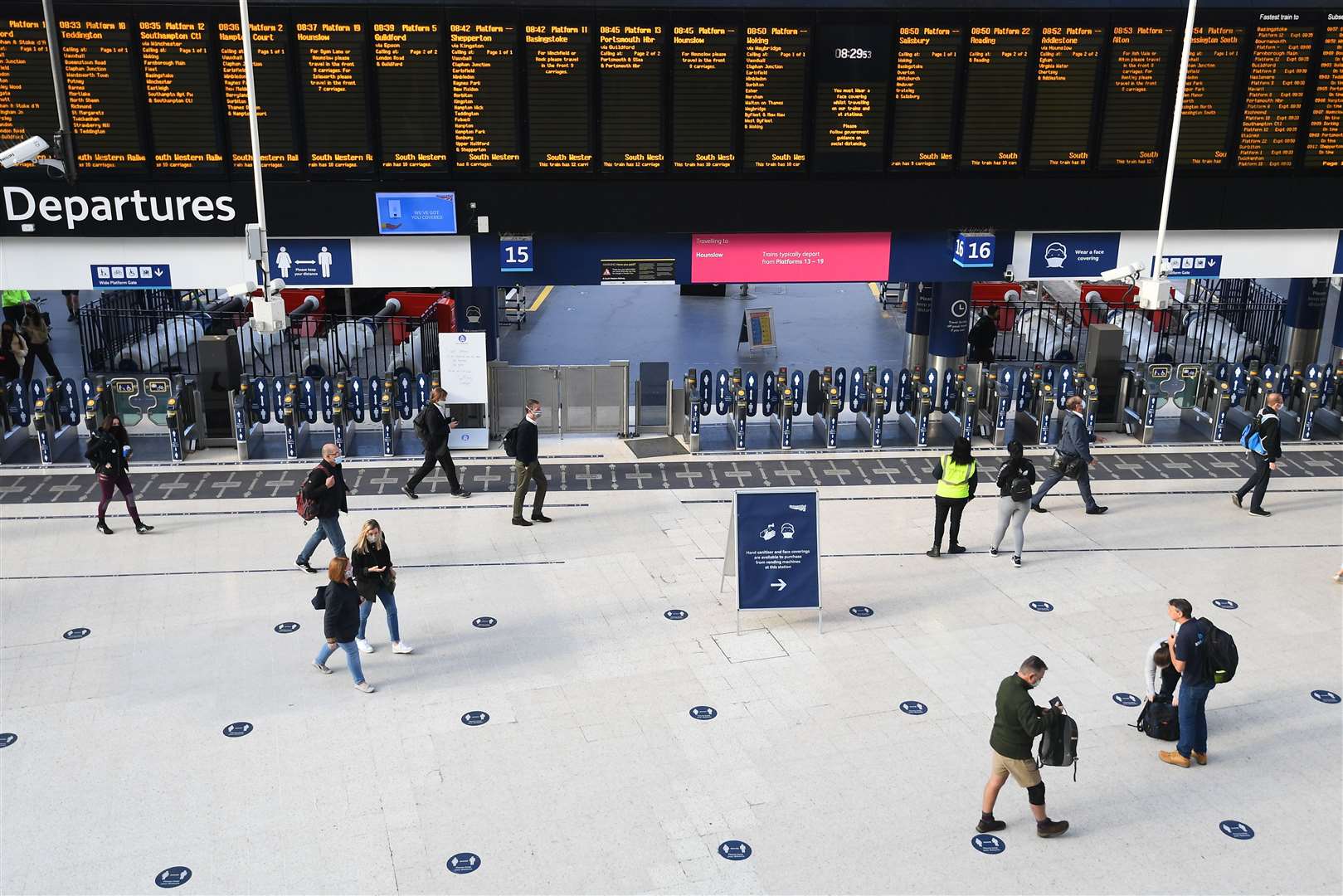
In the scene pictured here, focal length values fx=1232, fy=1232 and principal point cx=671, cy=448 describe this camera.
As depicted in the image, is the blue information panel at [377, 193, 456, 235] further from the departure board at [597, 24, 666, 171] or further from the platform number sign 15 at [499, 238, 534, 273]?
the departure board at [597, 24, 666, 171]

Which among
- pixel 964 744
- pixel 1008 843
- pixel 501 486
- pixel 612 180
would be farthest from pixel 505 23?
pixel 1008 843

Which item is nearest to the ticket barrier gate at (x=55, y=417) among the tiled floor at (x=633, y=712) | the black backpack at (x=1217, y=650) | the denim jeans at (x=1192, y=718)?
the tiled floor at (x=633, y=712)

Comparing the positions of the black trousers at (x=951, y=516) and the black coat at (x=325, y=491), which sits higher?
the black coat at (x=325, y=491)

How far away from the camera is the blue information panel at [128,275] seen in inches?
589

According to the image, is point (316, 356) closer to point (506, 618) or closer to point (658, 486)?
point (658, 486)

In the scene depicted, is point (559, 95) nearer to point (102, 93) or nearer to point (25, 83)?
point (102, 93)

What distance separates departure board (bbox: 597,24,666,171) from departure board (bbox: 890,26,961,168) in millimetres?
2852

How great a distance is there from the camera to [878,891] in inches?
308

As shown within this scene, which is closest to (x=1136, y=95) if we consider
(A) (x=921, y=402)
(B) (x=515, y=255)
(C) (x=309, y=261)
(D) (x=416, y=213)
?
(A) (x=921, y=402)

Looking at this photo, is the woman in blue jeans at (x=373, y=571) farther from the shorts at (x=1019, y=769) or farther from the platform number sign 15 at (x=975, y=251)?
the platform number sign 15 at (x=975, y=251)

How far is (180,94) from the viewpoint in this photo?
14000mm

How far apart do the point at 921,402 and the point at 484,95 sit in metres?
7.00

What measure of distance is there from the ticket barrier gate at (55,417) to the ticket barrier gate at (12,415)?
0.58 ft

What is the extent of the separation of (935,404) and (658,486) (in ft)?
14.6
